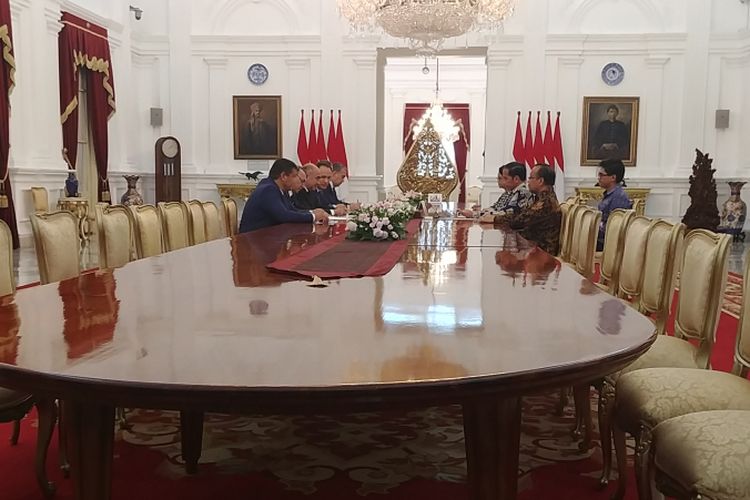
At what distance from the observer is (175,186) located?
37.7ft

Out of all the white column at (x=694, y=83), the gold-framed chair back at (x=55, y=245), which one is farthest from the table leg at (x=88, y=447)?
the white column at (x=694, y=83)

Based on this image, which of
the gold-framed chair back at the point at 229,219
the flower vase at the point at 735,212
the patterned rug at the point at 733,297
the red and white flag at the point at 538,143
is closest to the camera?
the patterned rug at the point at 733,297

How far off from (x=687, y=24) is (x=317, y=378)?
37.3 ft

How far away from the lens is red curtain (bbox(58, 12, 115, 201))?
9461mm

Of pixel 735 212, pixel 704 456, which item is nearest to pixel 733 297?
pixel 704 456

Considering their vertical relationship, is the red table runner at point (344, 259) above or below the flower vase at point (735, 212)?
above

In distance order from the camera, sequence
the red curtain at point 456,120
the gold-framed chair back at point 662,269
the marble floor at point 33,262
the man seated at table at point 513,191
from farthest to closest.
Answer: the red curtain at point 456,120
the marble floor at point 33,262
the man seated at table at point 513,191
the gold-framed chair back at point 662,269

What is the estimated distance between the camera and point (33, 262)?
774 cm

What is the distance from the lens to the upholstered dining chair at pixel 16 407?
2.09 meters

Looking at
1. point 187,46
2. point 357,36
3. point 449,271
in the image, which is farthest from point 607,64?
point 449,271

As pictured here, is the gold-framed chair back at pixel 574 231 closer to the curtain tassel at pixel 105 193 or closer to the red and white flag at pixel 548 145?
the red and white flag at pixel 548 145

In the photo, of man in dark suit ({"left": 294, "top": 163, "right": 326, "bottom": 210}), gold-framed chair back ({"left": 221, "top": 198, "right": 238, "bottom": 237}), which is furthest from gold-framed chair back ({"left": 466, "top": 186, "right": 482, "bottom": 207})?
gold-framed chair back ({"left": 221, "top": 198, "right": 238, "bottom": 237})

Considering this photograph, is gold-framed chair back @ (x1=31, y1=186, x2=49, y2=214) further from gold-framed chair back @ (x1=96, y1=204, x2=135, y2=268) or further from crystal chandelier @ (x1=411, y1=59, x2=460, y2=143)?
crystal chandelier @ (x1=411, y1=59, x2=460, y2=143)

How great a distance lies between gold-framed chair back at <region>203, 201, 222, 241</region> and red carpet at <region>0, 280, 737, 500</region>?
213cm
